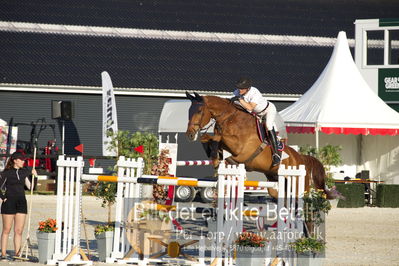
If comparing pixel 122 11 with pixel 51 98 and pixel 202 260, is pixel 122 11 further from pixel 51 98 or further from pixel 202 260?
pixel 202 260

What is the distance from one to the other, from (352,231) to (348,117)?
22.8 feet

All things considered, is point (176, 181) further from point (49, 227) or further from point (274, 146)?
point (274, 146)

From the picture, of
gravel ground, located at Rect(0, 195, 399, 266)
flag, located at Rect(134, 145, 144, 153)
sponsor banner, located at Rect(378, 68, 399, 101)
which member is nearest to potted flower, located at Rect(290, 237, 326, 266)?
gravel ground, located at Rect(0, 195, 399, 266)

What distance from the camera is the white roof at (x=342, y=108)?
879 inches

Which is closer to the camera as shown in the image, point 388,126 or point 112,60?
point 388,126

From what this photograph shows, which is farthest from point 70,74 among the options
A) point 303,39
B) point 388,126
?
point 388,126

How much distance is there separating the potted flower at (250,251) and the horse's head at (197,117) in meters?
2.33

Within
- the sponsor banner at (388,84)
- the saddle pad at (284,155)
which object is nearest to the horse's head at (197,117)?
the saddle pad at (284,155)

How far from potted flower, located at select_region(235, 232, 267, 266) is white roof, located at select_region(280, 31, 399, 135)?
A: 12.4m

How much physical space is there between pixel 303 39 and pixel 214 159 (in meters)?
21.6

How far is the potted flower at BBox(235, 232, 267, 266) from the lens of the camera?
9867mm

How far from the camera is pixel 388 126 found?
22.6 m

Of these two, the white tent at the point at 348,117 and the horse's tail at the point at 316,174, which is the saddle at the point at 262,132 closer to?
the horse's tail at the point at 316,174

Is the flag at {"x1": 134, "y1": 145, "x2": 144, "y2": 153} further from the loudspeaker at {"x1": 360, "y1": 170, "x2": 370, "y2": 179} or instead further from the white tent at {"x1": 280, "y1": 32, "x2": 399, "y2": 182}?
the loudspeaker at {"x1": 360, "y1": 170, "x2": 370, "y2": 179}
